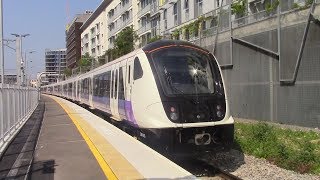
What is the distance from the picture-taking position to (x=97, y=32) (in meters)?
111

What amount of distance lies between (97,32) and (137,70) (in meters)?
99.6

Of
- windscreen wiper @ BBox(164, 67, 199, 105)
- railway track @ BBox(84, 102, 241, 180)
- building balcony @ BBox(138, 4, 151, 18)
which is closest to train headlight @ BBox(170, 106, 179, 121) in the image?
windscreen wiper @ BBox(164, 67, 199, 105)

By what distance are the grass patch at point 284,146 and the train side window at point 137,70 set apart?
3960mm

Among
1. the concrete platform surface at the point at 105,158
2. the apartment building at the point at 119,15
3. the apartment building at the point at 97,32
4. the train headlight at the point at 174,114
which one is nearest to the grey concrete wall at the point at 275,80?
the concrete platform surface at the point at 105,158

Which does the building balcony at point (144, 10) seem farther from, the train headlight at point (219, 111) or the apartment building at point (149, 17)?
the train headlight at point (219, 111)

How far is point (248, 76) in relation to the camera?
862 inches

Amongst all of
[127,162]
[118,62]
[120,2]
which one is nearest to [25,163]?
[127,162]

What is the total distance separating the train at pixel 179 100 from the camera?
36.3 ft

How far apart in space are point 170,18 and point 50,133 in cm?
3187

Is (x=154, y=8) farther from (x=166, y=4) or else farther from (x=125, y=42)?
(x=166, y=4)

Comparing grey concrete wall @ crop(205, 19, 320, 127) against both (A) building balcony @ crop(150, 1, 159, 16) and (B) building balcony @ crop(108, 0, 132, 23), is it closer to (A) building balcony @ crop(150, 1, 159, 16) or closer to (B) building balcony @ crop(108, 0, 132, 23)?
(A) building balcony @ crop(150, 1, 159, 16)

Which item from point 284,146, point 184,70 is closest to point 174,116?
point 184,70

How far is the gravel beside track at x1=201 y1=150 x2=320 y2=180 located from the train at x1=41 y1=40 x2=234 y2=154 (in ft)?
2.96

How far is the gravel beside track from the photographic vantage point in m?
11.0
